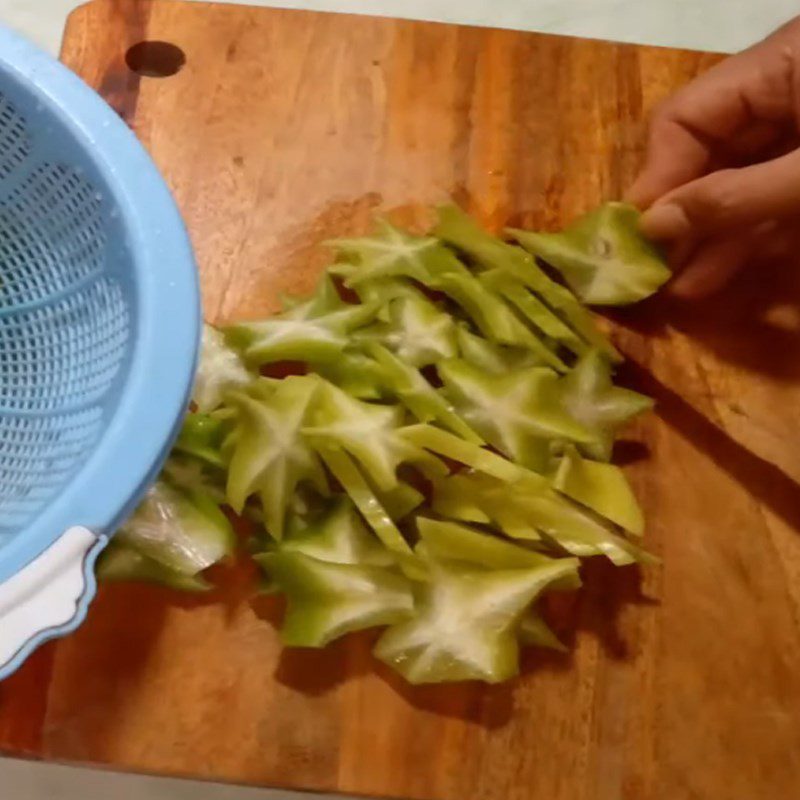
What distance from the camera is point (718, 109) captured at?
0.88 m

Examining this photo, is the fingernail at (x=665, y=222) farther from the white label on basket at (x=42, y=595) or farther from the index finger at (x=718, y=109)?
the white label on basket at (x=42, y=595)

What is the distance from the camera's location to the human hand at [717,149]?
32.9 inches

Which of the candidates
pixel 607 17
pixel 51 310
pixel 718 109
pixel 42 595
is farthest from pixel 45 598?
pixel 607 17

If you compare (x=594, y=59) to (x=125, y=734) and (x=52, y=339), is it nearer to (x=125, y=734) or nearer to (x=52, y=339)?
(x=52, y=339)

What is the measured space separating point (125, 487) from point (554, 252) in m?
0.40

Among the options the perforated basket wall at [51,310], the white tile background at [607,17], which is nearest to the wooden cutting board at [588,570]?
the perforated basket wall at [51,310]

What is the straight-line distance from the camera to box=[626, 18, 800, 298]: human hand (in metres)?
0.84

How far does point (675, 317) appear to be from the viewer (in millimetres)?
855

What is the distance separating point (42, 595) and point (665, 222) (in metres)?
0.52

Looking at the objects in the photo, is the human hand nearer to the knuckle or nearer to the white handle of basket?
the knuckle

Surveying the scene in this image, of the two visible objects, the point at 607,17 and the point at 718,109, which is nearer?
the point at 718,109

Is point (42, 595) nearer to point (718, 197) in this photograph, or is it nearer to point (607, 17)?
point (718, 197)

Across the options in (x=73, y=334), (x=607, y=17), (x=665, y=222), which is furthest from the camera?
(x=607, y=17)

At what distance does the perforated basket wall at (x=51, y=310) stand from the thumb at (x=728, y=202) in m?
0.39
